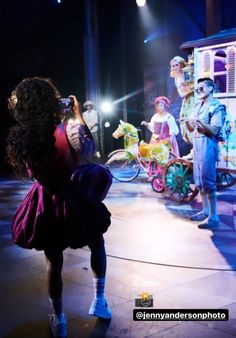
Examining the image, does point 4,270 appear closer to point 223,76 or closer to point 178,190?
point 178,190

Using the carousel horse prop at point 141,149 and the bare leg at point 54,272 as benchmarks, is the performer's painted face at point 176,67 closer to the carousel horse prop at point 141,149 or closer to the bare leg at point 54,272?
the carousel horse prop at point 141,149

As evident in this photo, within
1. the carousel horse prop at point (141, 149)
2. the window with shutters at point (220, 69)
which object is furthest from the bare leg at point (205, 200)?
the carousel horse prop at point (141, 149)

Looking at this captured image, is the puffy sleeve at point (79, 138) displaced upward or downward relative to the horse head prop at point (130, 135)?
upward

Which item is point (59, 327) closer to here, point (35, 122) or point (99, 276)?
point (99, 276)

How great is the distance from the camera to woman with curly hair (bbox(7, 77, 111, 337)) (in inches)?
129

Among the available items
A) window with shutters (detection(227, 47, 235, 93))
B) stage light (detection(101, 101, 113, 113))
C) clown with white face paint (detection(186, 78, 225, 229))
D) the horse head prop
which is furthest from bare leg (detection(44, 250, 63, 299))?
stage light (detection(101, 101, 113, 113))

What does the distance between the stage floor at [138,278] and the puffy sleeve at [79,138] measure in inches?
57.3

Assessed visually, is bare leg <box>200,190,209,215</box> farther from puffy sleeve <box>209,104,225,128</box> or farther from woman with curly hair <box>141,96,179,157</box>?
woman with curly hair <box>141,96,179,157</box>

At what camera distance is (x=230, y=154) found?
7859 mm

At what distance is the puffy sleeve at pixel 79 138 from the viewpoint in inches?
131

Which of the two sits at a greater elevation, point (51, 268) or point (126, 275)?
point (51, 268)

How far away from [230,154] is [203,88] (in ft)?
6.11

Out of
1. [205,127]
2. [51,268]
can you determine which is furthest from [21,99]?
[205,127]

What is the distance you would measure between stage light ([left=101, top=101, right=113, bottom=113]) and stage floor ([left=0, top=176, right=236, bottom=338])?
1013cm
